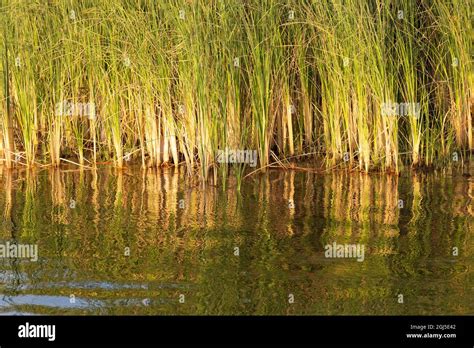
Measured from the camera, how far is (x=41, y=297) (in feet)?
21.3

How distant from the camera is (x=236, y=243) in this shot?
25.2ft

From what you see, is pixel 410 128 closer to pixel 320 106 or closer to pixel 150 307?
pixel 320 106

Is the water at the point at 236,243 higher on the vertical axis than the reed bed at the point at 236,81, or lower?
lower

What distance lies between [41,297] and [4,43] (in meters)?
4.49

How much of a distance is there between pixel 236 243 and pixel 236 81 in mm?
2624

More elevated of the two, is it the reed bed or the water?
the reed bed

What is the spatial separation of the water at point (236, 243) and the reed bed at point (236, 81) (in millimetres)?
444

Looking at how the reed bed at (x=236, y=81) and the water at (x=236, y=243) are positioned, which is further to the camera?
the reed bed at (x=236, y=81)

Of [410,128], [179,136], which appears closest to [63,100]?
[179,136]

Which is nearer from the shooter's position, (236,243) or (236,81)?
(236,243)

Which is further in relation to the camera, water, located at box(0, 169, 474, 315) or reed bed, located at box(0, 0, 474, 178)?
reed bed, located at box(0, 0, 474, 178)

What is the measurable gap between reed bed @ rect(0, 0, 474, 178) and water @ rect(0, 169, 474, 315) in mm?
444

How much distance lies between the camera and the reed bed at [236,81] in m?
9.69

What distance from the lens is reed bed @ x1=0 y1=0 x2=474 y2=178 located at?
9.69 meters
